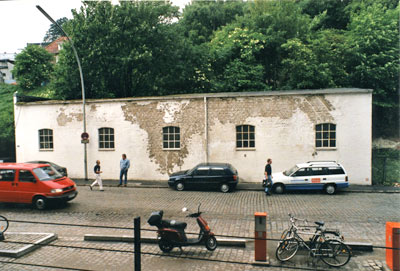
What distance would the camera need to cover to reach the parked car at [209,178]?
53.7 ft

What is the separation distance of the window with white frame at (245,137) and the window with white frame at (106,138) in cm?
813

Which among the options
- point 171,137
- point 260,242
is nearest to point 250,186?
point 171,137

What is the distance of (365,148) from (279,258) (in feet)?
41.6

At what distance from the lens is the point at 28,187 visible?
12664 millimetres

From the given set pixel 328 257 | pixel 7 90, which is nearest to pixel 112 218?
pixel 328 257

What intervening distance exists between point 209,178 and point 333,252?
9.42 metres

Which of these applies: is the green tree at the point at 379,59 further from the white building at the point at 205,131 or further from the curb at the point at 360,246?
the curb at the point at 360,246

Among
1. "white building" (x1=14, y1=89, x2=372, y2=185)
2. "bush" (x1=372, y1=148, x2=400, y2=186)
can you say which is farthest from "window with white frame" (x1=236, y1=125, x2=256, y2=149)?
"bush" (x1=372, y1=148, x2=400, y2=186)

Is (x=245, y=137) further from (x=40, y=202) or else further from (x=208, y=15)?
(x=208, y=15)

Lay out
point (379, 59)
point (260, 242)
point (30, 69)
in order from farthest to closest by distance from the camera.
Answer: point (30, 69)
point (379, 59)
point (260, 242)

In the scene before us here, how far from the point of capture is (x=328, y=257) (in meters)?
7.50

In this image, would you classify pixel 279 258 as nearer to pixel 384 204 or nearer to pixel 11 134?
pixel 384 204

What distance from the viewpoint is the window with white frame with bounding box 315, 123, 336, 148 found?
59.4 feet

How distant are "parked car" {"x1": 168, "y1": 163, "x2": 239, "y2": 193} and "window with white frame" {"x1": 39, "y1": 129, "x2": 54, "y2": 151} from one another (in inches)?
399
